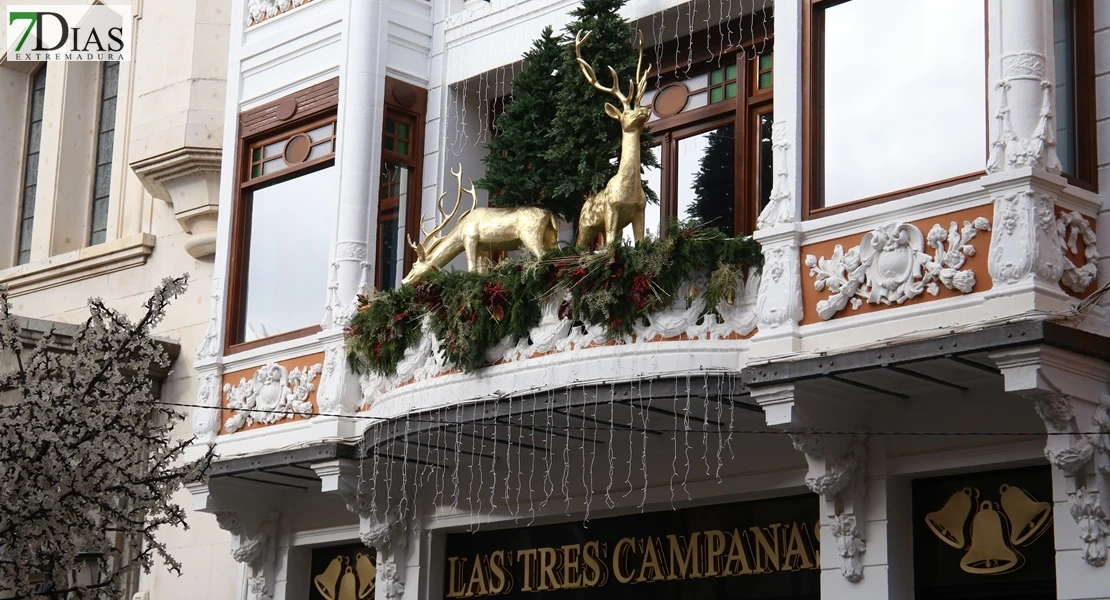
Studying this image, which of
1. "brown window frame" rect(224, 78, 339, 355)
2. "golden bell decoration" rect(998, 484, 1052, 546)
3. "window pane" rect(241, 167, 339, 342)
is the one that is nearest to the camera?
"golden bell decoration" rect(998, 484, 1052, 546)

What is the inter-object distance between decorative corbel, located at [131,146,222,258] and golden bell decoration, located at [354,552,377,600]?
191 inches

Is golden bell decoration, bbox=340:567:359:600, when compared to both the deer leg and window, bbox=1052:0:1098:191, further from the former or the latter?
window, bbox=1052:0:1098:191

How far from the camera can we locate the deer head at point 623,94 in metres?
14.8

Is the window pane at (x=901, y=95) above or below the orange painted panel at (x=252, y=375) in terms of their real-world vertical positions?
above

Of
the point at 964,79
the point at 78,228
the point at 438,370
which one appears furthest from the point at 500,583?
the point at 78,228

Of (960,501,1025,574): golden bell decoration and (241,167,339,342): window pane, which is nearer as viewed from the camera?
(960,501,1025,574): golden bell decoration

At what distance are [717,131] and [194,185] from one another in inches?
315

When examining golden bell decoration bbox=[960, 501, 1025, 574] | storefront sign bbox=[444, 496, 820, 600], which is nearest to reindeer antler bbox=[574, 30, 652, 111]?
storefront sign bbox=[444, 496, 820, 600]

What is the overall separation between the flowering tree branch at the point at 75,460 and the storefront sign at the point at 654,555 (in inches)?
183

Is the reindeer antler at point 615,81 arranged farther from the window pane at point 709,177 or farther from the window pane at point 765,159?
the window pane at point 765,159

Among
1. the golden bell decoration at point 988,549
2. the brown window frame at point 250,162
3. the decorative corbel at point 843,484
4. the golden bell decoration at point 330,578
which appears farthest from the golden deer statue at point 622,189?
the golden bell decoration at point 330,578

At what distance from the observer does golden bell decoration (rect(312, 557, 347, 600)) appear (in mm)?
18562

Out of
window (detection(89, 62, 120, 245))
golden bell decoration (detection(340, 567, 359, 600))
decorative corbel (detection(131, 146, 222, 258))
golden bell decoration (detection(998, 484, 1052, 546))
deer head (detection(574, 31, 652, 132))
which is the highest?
window (detection(89, 62, 120, 245))

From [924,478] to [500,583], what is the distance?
16.5ft
